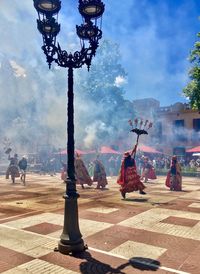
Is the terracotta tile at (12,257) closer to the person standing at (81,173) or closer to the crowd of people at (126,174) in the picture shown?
the crowd of people at (126,174)

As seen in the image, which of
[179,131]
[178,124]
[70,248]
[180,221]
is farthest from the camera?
[178,124]

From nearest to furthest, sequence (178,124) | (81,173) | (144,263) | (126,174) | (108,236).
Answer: (144,263)
(108,236)
(126,174)
(81,173)
(178,124)

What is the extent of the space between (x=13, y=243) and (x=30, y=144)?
1890 inches

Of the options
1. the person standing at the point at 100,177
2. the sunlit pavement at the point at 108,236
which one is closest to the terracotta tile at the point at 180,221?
the sunlit pavement at the point at 108,236

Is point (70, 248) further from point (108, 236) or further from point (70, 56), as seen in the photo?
point (70, 56)

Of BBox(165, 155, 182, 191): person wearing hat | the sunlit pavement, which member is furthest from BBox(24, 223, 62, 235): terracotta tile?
BBox(165, 155, 182, 191): person wearing hat

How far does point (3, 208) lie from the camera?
10188 millimetres

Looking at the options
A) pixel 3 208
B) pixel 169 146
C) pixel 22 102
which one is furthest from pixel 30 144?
pixel 3 208

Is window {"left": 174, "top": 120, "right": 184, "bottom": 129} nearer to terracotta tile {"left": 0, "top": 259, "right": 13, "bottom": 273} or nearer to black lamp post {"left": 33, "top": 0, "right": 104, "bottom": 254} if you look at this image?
black lamp post {"left": 33, "top": 0, "right": 104, "bottom": 254}

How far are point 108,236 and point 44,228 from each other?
1707mm

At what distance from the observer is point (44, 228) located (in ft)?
24.8

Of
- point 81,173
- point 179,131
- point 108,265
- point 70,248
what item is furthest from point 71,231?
point 179,131

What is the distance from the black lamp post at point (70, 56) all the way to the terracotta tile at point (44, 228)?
4.62 ft

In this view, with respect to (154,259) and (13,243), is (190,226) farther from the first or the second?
(13,243)
